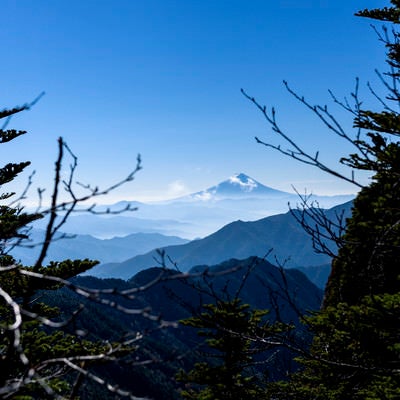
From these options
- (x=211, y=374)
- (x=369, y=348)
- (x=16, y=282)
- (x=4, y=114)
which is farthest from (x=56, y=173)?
(x=4, y=114)

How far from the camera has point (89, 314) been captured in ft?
449

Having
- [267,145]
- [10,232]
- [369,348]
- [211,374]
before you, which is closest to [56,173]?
[10,232]

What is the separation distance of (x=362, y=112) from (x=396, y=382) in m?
4.94

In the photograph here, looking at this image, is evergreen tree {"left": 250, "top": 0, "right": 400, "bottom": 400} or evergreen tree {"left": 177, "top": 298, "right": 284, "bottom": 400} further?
evergreen tree {"left": 177, "top": 298, "right": 284, "bottom": 400}

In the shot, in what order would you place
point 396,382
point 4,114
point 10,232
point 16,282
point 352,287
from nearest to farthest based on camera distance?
point 10,232
point 396,382
point 16,282
point 4,114
point 352,287

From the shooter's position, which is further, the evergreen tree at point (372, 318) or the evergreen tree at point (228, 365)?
the evergreen tree at point (228, 365)

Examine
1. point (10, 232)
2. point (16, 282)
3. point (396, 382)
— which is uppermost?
point (10, 232)

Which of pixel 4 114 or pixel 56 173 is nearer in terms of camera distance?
pixel 56 173

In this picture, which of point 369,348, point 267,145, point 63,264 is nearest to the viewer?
point 267,145

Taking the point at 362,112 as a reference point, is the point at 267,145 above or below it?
below

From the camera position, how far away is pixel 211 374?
25.1 ft

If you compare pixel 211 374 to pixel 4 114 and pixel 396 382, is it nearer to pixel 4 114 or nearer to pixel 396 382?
pixel 396 382

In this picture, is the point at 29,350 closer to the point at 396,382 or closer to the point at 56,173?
the point at 56,173

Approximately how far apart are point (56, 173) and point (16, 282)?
7.96 meters
